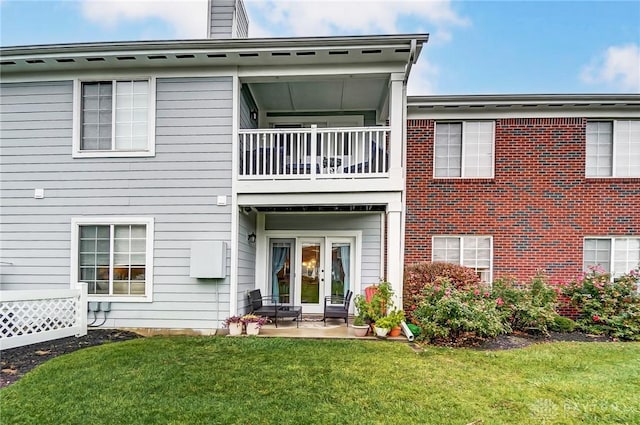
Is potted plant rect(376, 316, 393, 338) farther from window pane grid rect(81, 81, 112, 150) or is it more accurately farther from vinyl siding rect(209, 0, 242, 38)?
vinyl siding rect(209, 0, 242, 38)

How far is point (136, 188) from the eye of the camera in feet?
27.3

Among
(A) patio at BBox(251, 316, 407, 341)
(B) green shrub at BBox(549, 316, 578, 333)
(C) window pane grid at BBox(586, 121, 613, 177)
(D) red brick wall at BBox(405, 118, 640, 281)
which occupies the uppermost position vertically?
(C) window pane grid at BBox(586, 121, 613, 177)

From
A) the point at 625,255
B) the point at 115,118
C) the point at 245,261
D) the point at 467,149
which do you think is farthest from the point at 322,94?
the point at 625,255

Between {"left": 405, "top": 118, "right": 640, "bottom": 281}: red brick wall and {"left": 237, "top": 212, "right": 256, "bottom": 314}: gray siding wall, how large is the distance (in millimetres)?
3934

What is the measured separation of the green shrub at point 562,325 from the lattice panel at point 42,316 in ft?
32.3

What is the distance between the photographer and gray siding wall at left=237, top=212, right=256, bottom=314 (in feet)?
28.3

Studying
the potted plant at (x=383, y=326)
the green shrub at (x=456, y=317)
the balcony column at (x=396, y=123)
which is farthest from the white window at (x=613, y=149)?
the potted plant at (x=383, y=326)

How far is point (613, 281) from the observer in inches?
362

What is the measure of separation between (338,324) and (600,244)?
22.7 feet

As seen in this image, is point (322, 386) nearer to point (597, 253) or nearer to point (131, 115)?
point (131, 115)

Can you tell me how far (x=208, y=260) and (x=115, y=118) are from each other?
3670mm

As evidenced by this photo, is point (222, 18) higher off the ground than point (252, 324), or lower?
higher

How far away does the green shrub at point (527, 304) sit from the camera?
8117mm

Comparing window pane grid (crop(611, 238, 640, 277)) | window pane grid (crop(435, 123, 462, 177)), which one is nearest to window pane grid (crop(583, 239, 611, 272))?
window pane grid (crop(611, 238, 640, 277))
